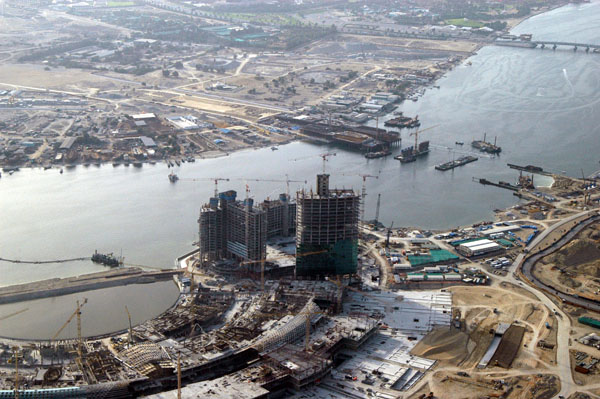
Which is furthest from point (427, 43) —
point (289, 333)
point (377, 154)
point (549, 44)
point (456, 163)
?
point (289, 333)

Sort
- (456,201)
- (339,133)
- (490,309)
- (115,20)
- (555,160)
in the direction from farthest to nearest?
(115,20)
(339,133)
(555,160)
(456,201)
(490,309)

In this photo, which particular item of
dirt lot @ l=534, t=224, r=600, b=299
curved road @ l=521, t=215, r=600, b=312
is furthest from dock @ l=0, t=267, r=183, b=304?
dirt lot @ l=534, t=224, r=600, b=299

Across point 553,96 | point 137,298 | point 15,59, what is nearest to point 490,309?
point 137,298

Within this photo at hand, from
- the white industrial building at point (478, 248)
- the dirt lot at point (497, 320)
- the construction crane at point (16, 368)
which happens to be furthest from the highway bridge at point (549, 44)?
the construction crane at point (16, 368)

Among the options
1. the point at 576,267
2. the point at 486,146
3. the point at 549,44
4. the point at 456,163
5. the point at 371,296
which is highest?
the point at 549,44

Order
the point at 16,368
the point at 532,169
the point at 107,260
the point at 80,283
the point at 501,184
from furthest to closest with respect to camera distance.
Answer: the point at 532,169
the point at 501,184
the point at 107,260
the point at 80,283
the point at 16,368

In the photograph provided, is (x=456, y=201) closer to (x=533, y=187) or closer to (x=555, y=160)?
(x=533, y=187)

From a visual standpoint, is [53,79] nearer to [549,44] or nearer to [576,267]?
[576,267]

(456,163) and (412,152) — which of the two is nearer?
(456,163)
